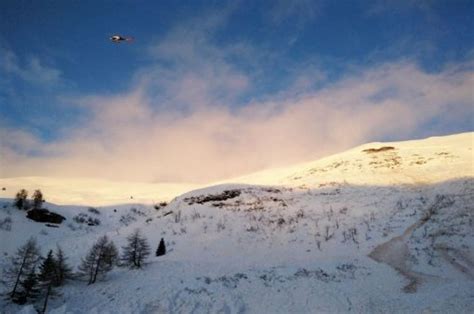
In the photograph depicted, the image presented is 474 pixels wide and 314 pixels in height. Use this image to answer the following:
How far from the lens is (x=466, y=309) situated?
13.2 meters

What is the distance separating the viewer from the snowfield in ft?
47.4

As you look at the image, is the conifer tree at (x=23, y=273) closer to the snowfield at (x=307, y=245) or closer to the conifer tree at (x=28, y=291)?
the conifer tree at (x=28, y=291)

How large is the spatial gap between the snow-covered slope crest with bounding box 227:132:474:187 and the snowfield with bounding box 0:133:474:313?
256 millimetres

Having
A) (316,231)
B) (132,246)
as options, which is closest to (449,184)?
(316,231)

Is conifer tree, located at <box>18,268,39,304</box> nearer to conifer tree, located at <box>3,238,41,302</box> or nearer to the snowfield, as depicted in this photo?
conifer tree, located at <box>3,238,41,302</box>

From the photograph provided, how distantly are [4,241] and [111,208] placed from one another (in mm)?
22041

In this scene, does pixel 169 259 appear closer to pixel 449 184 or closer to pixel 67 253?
pixel 67 253

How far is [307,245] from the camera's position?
2281 cm

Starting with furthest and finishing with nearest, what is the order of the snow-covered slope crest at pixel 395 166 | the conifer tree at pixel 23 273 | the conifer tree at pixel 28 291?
the snow-covered slope crest at pixel 395 166 < the conifer tree at pixel 23 273 < the conifer tree at pixel 28 291

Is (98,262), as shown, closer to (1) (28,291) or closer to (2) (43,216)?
(1) (28,291)

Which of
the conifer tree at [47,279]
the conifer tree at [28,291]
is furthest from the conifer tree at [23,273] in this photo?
the conifer tree at [47,279]

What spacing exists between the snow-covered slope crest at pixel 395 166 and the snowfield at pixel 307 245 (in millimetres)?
256

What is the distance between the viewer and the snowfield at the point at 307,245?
14.5m

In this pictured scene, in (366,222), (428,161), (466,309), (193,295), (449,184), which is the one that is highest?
(428,161)
